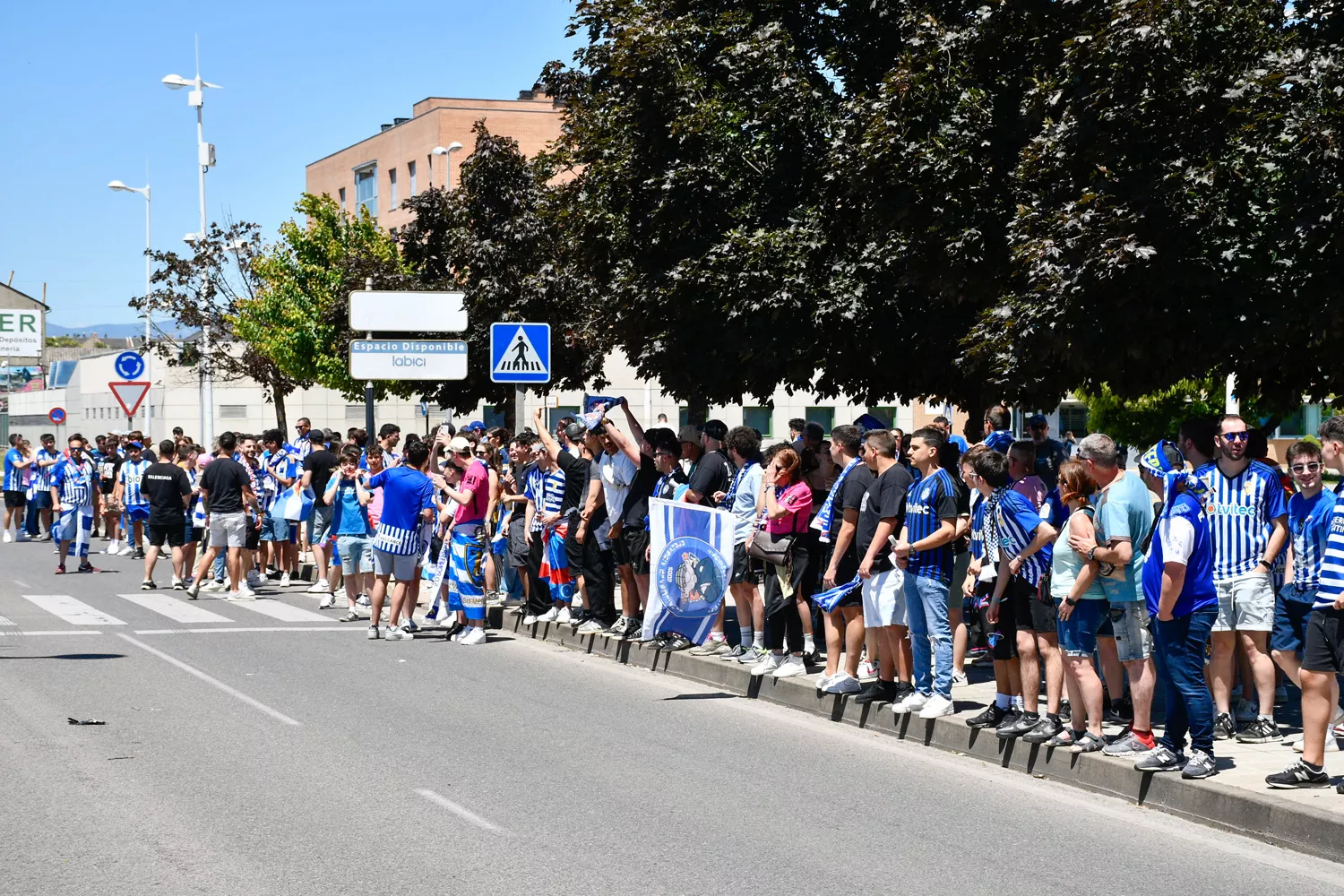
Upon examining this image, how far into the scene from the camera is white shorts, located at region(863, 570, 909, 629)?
9.95 m

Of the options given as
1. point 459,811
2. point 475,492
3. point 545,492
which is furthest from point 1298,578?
point 475,492

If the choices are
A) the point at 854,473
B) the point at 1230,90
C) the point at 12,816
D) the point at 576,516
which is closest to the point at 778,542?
the point at 854,473

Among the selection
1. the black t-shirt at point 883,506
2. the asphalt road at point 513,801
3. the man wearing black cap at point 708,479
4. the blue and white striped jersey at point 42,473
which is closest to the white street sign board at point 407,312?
the blue and white striped jersey at point 42,473

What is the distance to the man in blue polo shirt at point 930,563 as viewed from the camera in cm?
953

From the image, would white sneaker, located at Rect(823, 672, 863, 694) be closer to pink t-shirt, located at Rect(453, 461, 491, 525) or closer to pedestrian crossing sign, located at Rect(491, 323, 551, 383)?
pink t-shirt, located at Rect(453, 461, 491, 525)

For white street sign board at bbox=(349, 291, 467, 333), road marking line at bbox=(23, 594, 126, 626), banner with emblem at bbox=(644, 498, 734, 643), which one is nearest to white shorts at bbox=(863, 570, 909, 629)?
banner with emblem at bbox=(644, 498, 734, 643)

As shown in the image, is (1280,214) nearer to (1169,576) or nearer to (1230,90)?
(1230,90)

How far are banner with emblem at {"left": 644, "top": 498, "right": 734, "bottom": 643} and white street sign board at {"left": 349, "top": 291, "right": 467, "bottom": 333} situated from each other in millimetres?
10357

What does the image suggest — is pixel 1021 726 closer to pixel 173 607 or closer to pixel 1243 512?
pixel 1243 512

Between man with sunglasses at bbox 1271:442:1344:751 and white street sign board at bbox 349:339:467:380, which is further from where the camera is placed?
white street sign board at bbox 349:339:467:380

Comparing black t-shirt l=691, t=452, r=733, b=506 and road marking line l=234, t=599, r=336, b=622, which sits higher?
black t-shirt l=691, t=452, r=733, b=506

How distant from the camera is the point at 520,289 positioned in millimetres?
28234

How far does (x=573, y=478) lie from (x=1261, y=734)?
7.30 metres

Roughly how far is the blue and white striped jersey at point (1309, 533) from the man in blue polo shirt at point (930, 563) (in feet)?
6.67
